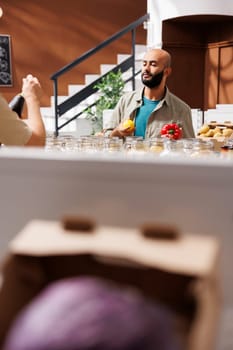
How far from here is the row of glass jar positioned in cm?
134

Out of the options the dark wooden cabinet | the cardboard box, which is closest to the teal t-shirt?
the cardboard box

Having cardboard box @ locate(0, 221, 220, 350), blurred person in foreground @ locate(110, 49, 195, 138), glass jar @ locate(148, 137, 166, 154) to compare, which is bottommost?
cardboard box @ locate(0, 221, 220, 350)

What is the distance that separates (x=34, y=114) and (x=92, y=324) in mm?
1418

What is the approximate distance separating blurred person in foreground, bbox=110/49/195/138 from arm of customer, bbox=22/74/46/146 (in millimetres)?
1377

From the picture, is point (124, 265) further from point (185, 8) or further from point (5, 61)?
point (5, 61)

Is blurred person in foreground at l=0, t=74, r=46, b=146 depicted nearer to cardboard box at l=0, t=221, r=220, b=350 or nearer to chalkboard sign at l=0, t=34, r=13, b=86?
cardboard box at l=0, t=221, r=220, b=350

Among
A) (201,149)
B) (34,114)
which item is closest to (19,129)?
(34,114)

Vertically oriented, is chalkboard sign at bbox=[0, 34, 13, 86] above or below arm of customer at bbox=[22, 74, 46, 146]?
above

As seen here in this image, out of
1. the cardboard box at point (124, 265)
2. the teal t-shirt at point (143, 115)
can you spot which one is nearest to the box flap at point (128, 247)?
the cardboard box at point (124, 265)

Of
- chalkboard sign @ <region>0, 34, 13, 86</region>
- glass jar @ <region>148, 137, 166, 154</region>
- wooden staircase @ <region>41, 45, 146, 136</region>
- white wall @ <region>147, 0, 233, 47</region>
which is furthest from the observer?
chalkboard sign @ <region>0, 34, 13, 86</region>

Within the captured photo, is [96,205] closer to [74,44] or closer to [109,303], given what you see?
[109,303]

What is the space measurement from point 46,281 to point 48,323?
17cm

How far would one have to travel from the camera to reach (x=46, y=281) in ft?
1.74

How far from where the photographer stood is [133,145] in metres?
1.46
